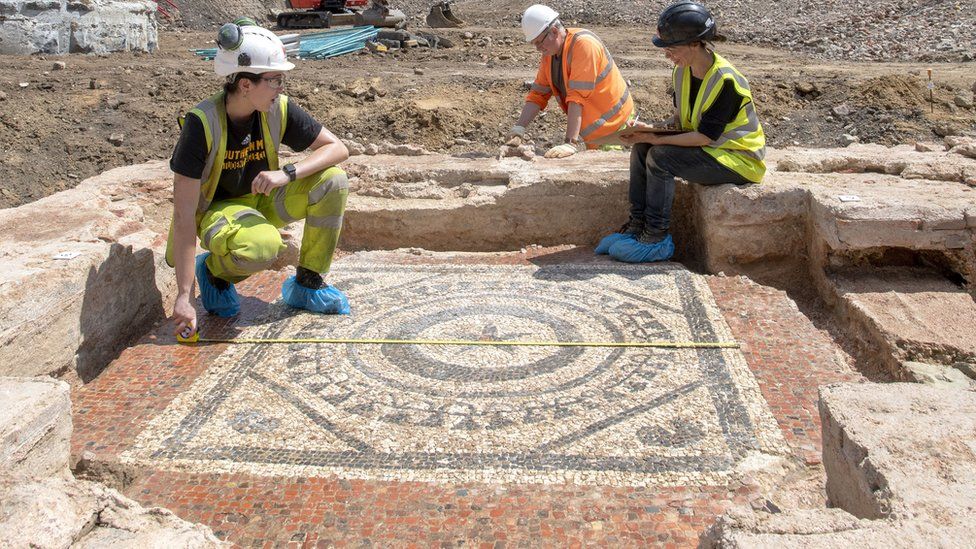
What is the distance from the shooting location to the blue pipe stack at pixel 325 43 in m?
15.3

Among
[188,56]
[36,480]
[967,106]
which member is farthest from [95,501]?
[188,56]

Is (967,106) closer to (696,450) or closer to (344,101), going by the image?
(344,101)

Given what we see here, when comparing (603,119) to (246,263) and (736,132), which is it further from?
(246,263)

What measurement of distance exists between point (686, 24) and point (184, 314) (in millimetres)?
3069

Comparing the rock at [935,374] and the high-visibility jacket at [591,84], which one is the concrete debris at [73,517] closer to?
the rock at [935,374]

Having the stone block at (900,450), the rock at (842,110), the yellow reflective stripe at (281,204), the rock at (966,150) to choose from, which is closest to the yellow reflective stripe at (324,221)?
the yellow reflective stripe at (281,204)

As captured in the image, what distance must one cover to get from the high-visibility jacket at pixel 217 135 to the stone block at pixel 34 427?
1285 millimetres

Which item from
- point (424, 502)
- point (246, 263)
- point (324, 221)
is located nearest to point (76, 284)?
point (246, 263)

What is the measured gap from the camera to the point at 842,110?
10867 millimetres

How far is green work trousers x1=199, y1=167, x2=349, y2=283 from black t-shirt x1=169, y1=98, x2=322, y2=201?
11cm

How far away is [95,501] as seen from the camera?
87.4 inches

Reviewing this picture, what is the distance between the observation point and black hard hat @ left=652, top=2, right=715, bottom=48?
4609mm

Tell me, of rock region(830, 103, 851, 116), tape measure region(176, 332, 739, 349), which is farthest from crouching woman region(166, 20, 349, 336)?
rock region(830, 103, 851, 116)

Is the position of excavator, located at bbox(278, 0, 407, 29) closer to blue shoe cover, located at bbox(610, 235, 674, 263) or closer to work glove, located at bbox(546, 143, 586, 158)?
work glove, located at bbox(546, 143, 586, 158)
